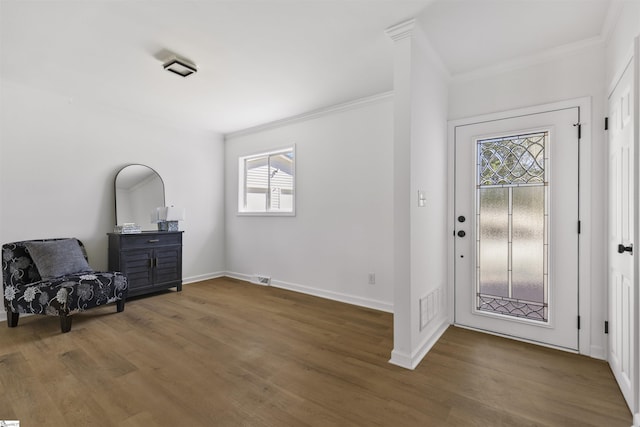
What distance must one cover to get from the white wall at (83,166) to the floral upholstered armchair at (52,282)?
0.39 m

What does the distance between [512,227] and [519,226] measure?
5 cm

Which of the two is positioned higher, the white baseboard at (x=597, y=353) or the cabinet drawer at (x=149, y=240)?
the cabinet drawer at (x=149, y=240)

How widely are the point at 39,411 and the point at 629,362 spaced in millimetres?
3518

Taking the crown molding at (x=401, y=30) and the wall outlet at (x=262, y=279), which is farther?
the wall outlet at (x=262, y=279)

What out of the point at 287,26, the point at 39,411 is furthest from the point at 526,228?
the point at 39,411

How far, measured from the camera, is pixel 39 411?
1.70 metres

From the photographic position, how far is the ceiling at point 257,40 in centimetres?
203

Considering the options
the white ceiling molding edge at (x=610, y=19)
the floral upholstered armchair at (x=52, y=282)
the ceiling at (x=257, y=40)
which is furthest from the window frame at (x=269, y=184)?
the white ceiling molding edge at (x=610, y=19)

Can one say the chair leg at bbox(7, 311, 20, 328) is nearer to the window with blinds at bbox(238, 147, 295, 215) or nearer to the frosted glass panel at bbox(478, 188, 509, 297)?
the window with blinds at bbox(238, 147, 295, 215)

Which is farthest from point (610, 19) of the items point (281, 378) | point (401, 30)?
point (281, 378)

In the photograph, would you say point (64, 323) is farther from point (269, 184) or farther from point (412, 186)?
point (412, 186)

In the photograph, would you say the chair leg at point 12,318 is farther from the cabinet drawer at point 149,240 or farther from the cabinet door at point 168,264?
the cabinet door at point 168,264

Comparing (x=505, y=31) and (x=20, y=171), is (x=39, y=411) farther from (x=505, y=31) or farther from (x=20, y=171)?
(x=505, y=31)

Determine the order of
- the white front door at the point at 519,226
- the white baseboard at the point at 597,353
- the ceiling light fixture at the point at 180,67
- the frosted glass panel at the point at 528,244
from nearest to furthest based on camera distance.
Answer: the white baseboard at the point at 597,353 → the white front door at the point at 519,226 → the frosted glass panel at the point at 528,244 → the ceiling light fixture at the point at 180,67
